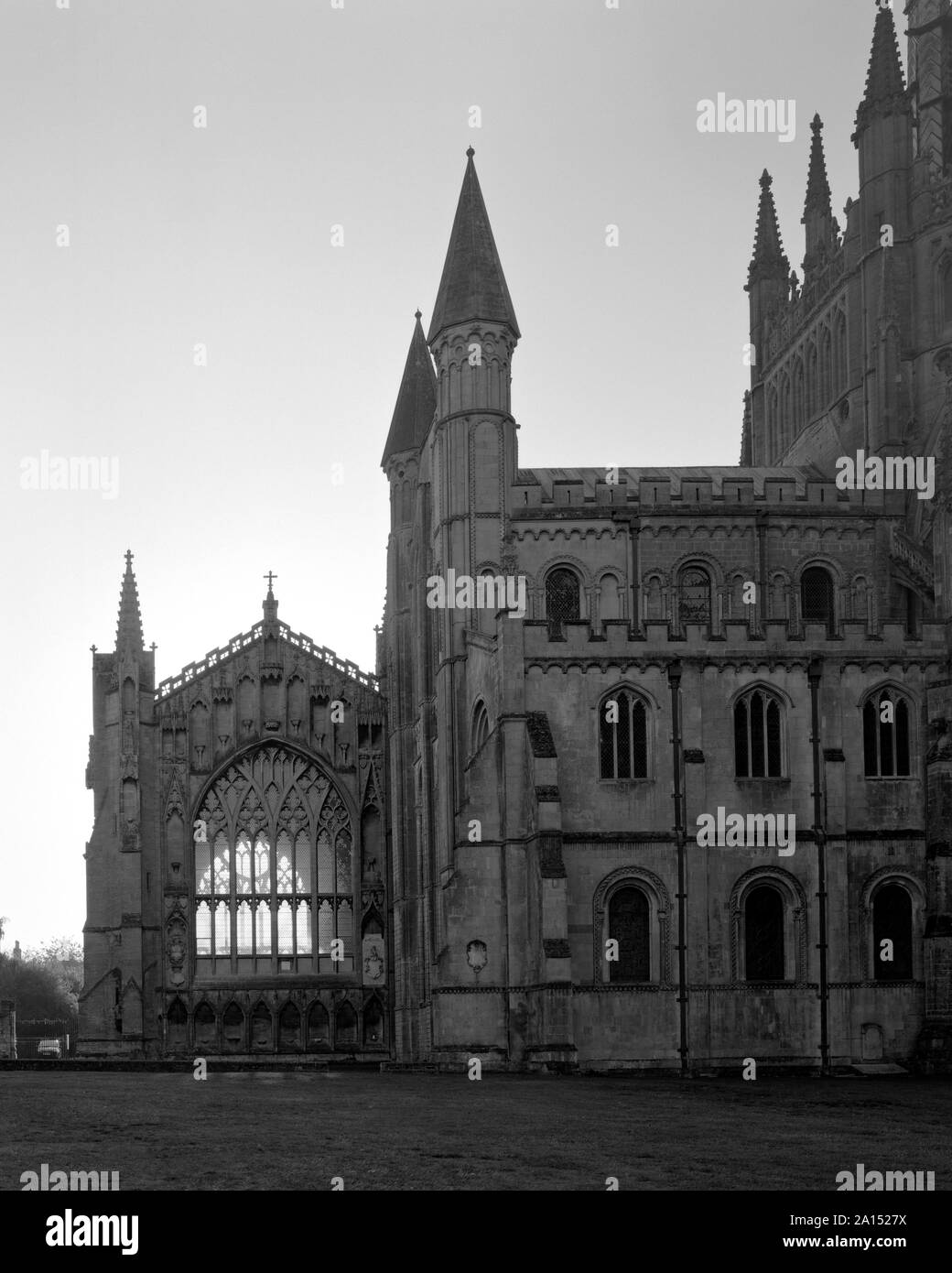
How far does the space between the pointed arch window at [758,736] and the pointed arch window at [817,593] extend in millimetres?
9963

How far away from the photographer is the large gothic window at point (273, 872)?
76812mm

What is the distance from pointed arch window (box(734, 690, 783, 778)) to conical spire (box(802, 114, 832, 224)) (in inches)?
1195

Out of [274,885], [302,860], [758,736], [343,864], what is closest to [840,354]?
[758,736]

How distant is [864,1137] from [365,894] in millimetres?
47597

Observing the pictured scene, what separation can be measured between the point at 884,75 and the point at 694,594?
21063mm

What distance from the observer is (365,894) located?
77.5 metres

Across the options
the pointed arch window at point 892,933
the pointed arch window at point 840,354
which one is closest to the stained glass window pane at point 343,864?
the pointed arch window at point 892,933

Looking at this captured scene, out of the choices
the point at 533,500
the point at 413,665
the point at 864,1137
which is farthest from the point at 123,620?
the point at 864,1137

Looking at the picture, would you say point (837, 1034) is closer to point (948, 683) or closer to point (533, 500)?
point (948, 683)

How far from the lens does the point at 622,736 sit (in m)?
58.6

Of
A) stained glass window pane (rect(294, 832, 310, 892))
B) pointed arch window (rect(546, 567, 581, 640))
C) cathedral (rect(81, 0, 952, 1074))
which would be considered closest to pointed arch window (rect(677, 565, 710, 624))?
cathedral (rect(81, 0, 952, 1074))

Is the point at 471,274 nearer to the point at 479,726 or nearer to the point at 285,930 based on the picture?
the point at 479,726

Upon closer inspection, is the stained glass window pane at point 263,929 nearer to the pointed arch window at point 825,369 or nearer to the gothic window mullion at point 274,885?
the gothic window mullion at point 274,885

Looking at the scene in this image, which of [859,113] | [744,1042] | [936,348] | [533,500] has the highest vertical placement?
[859,113]
